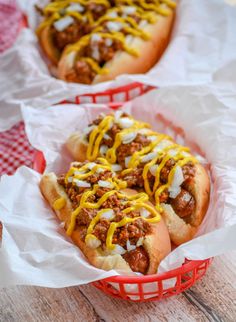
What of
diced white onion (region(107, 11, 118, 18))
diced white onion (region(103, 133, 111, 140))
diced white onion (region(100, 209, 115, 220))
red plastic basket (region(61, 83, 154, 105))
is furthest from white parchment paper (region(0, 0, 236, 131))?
diced white onion (region(100, 209, 115, 220))

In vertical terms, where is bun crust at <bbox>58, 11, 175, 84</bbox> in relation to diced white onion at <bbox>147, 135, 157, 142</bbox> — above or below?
above

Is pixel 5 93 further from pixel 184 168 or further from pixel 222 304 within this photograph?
pixel 222 304

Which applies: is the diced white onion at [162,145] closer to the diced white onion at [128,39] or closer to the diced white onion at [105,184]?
the diced white onion at [105,184]

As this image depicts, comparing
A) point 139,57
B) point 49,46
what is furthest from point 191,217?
point 49,46

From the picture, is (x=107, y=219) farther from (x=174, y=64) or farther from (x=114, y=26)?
(x=114, y=26)

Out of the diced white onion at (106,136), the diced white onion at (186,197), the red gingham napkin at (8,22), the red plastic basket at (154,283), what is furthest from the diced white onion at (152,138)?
the red gingham napkin at (8,22)

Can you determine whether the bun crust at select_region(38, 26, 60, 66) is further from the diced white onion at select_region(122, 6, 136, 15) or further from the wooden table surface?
the wooden table surface
